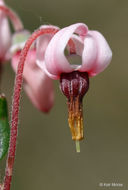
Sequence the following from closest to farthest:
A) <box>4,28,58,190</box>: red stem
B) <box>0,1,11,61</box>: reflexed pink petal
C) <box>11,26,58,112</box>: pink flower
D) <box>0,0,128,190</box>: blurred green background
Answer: <box>4,28,58,190</box>: red stem → <box>11,26,58,112</box>: pink flower → <box>0,1,11,61</box>: reflexed pink petal → <box>0,0,128,190</box>: blurred green background

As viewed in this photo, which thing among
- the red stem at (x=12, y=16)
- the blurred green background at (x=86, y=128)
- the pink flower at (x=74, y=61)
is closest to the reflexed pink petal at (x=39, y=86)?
the red stem at (x=12, y=16)

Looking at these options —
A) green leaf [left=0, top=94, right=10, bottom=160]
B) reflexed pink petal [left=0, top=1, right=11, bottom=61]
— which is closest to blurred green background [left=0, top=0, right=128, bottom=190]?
reflexed pink petal [left=0, top=1, right=11, bottom=61]

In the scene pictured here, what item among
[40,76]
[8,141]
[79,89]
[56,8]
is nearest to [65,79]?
[79,89]

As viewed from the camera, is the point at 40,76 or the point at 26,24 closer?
the point at 40,76

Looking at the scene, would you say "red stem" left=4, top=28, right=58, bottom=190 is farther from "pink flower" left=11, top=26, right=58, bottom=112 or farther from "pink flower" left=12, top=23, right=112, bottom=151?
"pink flower" left=11, top=26, right=58, bottom=112

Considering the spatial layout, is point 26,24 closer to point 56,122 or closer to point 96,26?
point 96,26
